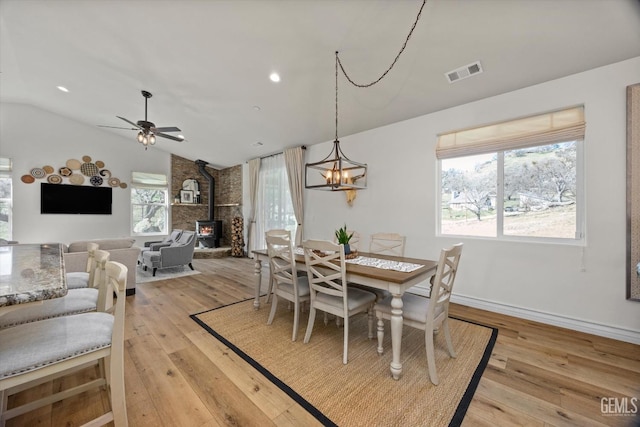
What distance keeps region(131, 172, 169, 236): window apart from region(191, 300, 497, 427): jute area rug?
5734 millimetres

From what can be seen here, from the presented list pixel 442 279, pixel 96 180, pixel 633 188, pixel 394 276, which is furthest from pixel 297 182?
pixel 96 180

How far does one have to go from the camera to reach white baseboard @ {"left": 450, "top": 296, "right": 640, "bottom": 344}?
7.78 ft

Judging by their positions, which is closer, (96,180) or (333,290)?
(333,290)

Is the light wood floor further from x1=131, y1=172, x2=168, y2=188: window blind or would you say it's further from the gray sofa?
x1=131, y1=172, x2=168, y2=188: window blind

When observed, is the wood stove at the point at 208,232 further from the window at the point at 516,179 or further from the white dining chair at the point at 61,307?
the window at the point at 516,179

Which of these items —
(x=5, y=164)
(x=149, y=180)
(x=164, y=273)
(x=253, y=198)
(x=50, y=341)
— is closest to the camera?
(x=50, y=341)

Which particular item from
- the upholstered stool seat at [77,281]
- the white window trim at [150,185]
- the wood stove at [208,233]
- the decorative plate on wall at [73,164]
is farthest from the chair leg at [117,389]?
the decorative plate on wall at [73,164]

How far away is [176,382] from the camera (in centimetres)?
185

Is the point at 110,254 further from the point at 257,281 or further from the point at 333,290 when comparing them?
the point at 333,290

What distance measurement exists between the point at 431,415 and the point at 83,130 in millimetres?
8983

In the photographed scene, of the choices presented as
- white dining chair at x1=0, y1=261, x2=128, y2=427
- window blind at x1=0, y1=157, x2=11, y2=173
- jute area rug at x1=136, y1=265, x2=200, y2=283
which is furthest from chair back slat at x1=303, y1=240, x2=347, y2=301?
window blind at x1=0, y1=157, x2=11, y2=173

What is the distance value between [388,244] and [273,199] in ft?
12.2

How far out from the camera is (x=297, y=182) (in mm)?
5312

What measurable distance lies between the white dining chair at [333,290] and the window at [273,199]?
333cm
